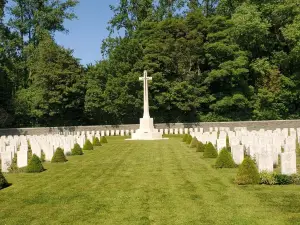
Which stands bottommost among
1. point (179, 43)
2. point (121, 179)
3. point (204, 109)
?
point (121, 179)

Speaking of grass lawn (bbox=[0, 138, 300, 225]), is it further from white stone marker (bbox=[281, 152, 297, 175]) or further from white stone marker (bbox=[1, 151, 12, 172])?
white stone marker (bbox=[1, 151, 12, 172])

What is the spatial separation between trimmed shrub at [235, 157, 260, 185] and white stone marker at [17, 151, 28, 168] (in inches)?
334

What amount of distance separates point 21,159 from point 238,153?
27.2ft

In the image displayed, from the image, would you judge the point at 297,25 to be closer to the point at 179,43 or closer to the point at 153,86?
the point at 179,43

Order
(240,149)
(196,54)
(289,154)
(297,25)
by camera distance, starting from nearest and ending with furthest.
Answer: (289,154)
(240,149)
(297,25)
(196,54)

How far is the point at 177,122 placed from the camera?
1762 inches

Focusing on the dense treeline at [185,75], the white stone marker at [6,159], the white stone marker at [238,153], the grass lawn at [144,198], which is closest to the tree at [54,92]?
the dense treeline at [185,75]

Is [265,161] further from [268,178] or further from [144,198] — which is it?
[144,198]

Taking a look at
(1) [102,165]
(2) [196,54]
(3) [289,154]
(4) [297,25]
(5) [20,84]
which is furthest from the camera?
(5) [20,84]

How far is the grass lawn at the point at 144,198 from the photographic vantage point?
844 centimetres

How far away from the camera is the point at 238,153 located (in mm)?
15430

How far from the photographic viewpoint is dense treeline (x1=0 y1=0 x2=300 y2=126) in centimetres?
4316

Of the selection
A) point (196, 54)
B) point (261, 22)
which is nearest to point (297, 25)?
point (261, 22)

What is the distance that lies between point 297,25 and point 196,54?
10.5 metres
